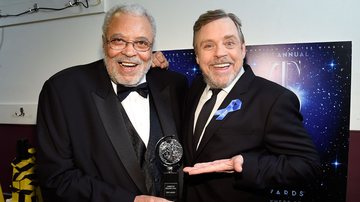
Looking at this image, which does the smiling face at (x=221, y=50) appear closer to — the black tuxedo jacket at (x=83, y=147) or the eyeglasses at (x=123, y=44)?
the eyeglasses at (x=123, y=44)

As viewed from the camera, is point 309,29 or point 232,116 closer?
point 232,116

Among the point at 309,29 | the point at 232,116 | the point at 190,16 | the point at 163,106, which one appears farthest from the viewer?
the point at 190,16

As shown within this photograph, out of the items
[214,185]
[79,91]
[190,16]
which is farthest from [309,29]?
[79,91]

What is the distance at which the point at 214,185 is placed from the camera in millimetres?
1334

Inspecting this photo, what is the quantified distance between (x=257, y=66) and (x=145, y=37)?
2.65 ft

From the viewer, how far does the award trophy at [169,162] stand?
125 centimetres

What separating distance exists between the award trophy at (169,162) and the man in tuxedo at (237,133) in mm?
73

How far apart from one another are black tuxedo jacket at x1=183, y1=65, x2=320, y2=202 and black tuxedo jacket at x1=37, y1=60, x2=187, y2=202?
0.32m

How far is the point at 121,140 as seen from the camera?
134cm

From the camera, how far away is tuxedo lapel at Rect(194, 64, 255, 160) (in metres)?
1.32

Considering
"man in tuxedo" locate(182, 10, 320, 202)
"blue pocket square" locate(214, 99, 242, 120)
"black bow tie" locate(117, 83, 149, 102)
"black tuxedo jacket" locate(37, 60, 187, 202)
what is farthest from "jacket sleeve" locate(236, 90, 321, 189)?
"black bow tie" locate(117, 83, 149, 102)

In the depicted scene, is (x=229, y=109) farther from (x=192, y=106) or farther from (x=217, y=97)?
(x=192, y=106)

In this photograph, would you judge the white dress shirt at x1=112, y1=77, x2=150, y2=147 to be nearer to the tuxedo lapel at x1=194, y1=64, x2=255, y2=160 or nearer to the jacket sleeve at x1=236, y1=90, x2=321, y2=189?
the tuxedo lapel at x1=194, y1=64, x2=255, y2=160

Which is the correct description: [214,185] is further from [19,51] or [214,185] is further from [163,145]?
[19,51]
